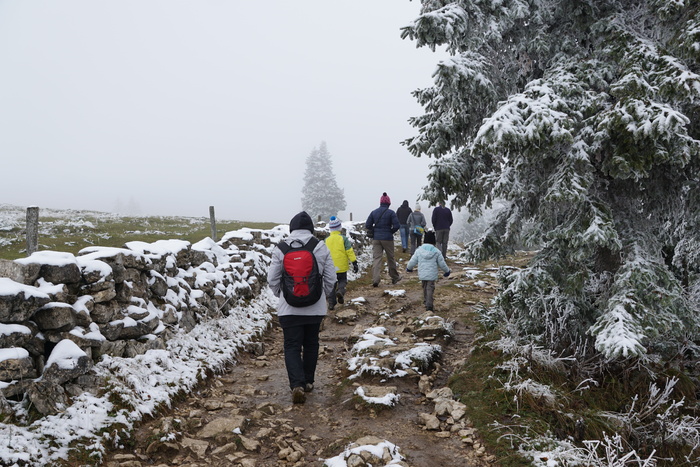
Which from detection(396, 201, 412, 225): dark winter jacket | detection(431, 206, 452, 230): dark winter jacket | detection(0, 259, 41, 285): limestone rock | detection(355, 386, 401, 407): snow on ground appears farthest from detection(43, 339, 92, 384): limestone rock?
detection(396, 201, 412, 225): dark winter jacket

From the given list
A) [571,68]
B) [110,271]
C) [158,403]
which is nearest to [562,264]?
[571,68]

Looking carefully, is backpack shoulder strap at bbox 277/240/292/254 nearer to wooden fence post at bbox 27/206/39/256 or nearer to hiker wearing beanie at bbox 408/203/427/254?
wooden fence post at bbox 27/206/39/256

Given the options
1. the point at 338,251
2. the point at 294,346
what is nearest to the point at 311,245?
the point at 294,346

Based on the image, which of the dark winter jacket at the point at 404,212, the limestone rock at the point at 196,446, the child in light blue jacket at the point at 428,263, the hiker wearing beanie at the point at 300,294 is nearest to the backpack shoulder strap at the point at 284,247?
the hiker wearing beanie at the point at 300,294

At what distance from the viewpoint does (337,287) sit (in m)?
10.9

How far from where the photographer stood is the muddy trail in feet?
14.4

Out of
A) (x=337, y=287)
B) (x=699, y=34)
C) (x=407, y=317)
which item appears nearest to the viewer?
(x=699, y=34)

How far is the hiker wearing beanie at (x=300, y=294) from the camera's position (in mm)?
5758

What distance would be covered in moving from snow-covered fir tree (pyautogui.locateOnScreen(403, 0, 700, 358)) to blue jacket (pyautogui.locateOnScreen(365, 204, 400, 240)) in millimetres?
5087

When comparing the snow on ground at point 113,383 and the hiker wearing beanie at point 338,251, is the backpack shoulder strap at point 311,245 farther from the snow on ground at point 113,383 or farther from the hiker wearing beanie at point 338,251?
the hiker wearing beanie at point 338,251

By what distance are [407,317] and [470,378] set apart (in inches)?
133

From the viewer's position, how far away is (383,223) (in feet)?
41.5

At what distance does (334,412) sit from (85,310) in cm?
326

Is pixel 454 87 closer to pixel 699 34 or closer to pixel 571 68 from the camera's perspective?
pixel 571 68
